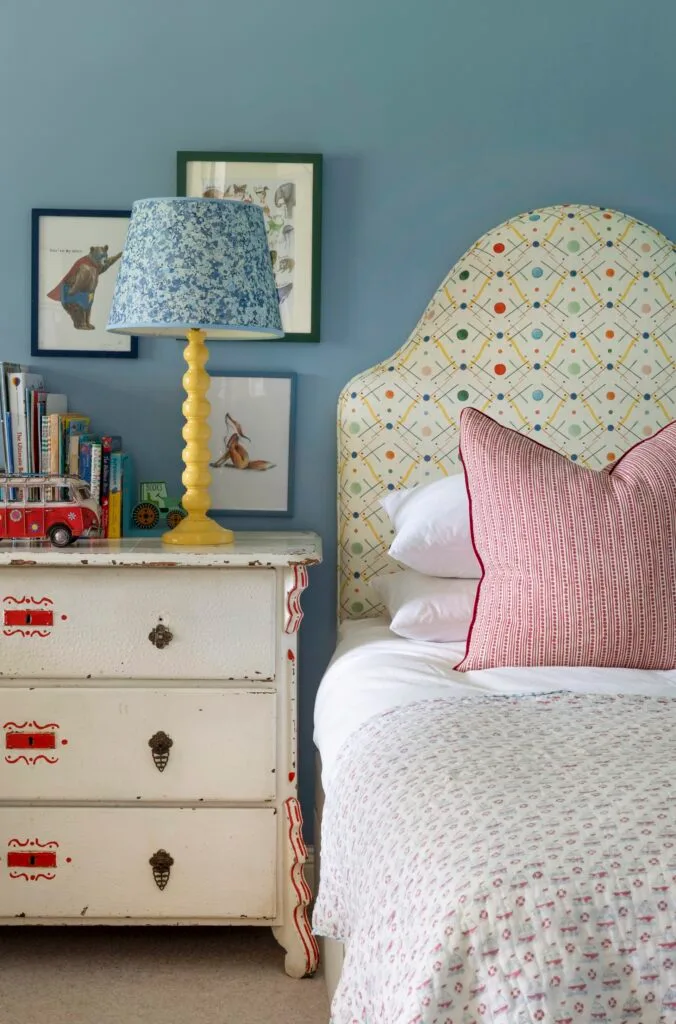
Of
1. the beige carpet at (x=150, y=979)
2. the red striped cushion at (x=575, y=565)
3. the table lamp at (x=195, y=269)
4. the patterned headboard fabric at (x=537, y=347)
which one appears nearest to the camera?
the red striped cushion at (x=575, y=565)

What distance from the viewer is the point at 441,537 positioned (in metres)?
2.11

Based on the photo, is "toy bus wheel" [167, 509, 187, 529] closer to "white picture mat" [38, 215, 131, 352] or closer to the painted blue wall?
the painted blue wall

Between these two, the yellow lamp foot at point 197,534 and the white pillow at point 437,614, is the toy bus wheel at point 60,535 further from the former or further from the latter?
the white pillow at point 437,614

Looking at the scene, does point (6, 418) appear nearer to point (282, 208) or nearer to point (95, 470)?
point (95, 470)

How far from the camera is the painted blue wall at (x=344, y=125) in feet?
8.19

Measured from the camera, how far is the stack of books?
92.1 inches

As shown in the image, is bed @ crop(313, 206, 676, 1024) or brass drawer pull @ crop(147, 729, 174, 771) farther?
brass drawer pull @ crop(147, 729, 174, 771)

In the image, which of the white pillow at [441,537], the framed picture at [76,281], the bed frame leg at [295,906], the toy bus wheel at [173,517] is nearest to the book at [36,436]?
the framed picture at [76,281]

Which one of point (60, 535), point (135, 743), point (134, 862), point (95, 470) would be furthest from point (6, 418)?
point (134, 862)

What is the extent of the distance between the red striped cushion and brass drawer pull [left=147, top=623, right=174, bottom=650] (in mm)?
602

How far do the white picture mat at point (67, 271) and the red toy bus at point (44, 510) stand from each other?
1.47 feet

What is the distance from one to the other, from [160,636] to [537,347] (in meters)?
1.11

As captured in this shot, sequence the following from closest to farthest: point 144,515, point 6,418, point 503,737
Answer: point 503,737 < point 6,418 < point 144,515

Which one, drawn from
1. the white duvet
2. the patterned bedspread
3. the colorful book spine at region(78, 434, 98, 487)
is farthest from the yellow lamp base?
the patterned bedspread
